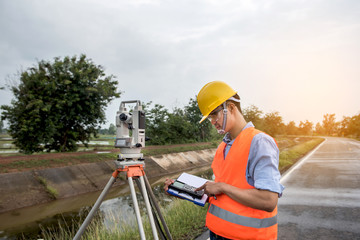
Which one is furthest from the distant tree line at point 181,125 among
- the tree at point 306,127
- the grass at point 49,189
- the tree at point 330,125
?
the tree at point 330,125

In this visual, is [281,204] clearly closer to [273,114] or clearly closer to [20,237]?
[20,237]

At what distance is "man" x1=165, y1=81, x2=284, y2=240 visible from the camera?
64.0 inches

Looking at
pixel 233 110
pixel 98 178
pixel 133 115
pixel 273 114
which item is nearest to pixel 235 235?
pixel 233 110

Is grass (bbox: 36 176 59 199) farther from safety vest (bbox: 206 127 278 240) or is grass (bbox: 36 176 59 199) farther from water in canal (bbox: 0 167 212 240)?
safety vest (bbox: 206 127 278 240)

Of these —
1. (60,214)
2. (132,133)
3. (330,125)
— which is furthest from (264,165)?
(330,125)

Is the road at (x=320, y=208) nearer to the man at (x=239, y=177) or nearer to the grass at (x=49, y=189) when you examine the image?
the man at (x=239, y=177)

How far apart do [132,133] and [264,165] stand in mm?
1717

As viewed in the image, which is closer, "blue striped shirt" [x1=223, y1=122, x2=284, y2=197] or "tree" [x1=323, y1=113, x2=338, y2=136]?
"blue striped shirt" [x1=223, y1=122, x2=284, y2=197]

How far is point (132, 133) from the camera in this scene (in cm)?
297

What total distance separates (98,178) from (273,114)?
120ft

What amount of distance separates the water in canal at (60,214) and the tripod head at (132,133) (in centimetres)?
299

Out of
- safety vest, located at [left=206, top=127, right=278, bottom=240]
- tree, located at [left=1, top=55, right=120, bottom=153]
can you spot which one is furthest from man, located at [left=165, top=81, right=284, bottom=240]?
tree, located at [left=1, top=55, right=120, bottom=153]

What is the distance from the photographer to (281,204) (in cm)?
640

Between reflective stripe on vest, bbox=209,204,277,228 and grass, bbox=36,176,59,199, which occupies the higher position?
reflective stripe on vest, bbox=209,204,277,228
